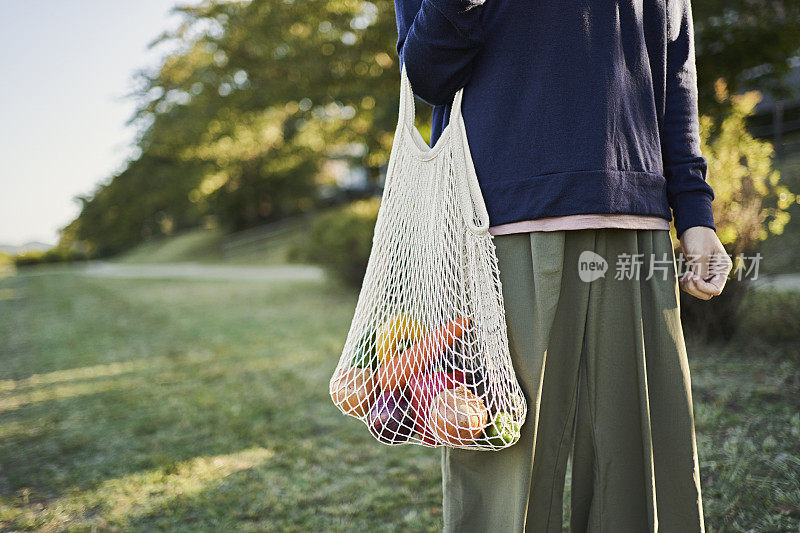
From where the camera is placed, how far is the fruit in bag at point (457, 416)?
3.32 ft

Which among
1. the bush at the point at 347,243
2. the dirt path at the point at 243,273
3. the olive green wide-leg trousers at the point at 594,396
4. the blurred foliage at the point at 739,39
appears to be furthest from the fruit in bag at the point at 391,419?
the dirt path at the point at 243,273

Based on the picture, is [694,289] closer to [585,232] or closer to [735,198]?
[585,232]

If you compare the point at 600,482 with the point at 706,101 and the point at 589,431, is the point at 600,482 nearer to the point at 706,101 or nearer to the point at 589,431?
the point at 589,431

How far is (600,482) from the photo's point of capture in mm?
1153

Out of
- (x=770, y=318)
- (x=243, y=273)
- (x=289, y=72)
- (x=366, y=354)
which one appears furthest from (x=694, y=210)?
(x=243, y=273)

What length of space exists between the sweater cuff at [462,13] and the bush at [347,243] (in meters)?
6.18

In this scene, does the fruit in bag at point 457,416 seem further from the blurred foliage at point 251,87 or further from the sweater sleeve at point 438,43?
the blurred foliage at point 251,87

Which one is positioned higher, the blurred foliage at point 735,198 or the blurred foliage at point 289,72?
the blurred foliage at point 289,72

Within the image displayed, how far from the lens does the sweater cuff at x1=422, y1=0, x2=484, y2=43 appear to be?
3.12ft

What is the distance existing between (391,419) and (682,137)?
0.77 m

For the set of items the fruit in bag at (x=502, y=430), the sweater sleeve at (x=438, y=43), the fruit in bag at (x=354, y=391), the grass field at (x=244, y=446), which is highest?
the sweater sleeve at (x=438, y=43)

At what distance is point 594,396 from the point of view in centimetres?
112

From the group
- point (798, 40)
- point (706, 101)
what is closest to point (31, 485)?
point (706, 101)

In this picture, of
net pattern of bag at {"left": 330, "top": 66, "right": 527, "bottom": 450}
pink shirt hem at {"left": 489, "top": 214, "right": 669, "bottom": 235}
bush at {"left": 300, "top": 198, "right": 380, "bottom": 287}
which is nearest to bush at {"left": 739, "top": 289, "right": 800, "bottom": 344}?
pink shirt hem at {"left": 489, "top": 214, "right": 669, "bottom": 235}
